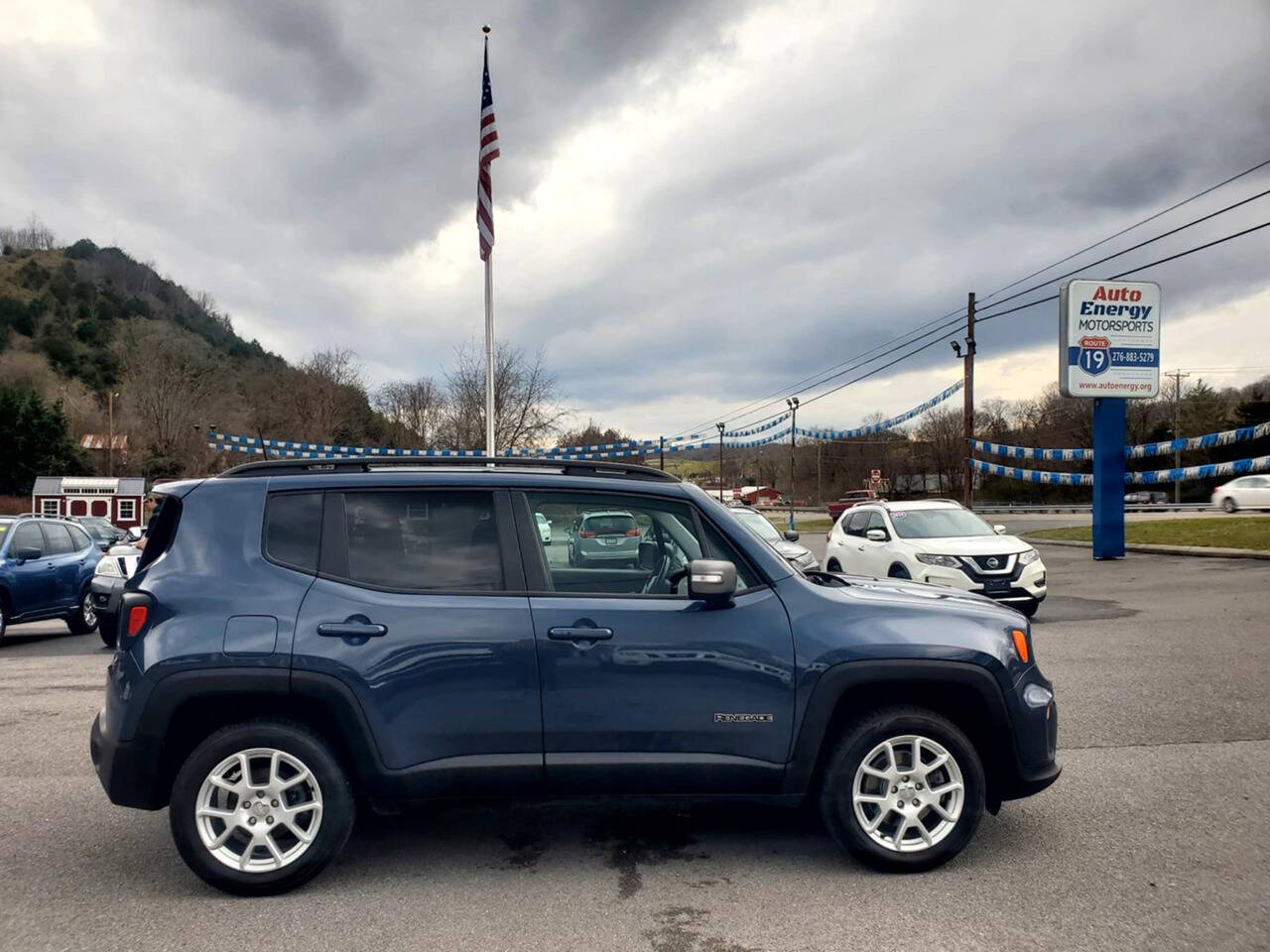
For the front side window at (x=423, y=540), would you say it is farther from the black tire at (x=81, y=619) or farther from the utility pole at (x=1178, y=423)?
the utility pole at (x=1178, y=423)

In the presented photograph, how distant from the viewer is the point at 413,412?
49500 mm

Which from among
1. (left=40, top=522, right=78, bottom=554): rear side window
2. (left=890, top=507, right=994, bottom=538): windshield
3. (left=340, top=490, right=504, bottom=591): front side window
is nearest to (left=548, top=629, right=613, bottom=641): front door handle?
(left=340, top=490, right=504, bottom=591): front side window

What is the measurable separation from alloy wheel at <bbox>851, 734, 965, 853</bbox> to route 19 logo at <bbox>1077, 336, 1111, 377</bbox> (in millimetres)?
22519

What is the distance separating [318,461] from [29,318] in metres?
134

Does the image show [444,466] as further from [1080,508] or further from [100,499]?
[1080,508]

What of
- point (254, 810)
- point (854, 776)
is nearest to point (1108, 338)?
point (854, 776)

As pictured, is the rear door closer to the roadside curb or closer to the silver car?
the silver car

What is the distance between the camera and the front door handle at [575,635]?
3.96 metres

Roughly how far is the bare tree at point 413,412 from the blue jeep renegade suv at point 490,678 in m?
37.5

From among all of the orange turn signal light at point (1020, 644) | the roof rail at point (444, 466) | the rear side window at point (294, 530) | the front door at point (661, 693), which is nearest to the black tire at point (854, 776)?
the front door at point (661, 693)

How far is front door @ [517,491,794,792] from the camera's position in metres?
3.95

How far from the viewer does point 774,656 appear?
402 cm

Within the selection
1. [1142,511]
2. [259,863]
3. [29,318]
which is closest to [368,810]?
[259,863]

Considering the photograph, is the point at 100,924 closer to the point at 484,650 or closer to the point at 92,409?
the point at 484,650
